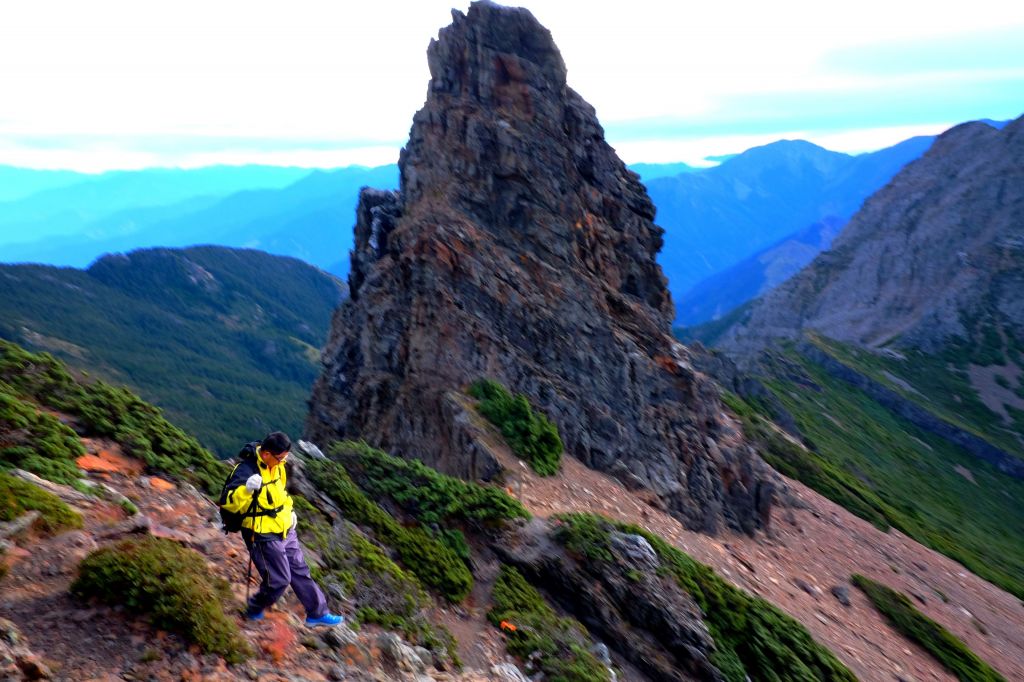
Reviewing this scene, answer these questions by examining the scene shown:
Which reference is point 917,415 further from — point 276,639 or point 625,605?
point 276,639

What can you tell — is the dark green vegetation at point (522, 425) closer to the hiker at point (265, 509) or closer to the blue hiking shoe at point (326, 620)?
the blue hiking shoe at point (326, 620)

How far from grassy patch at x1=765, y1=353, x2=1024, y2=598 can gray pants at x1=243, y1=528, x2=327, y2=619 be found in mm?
38511

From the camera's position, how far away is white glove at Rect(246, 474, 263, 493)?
8.47 metres

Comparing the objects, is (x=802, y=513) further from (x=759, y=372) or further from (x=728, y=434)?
(x=759, y=372)

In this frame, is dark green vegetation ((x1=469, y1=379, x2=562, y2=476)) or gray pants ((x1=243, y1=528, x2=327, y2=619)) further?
dark green vegetation ((x1=469, y1=379, x2=562, y2=476))

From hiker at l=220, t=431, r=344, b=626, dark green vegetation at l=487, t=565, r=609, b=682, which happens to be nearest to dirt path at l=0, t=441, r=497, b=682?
hiker at l=220, t=431, r=344, b=626

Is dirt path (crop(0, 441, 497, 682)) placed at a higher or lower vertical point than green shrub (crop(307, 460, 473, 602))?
higher

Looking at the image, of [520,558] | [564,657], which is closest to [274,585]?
[564,657]

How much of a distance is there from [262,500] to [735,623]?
44.1 feet

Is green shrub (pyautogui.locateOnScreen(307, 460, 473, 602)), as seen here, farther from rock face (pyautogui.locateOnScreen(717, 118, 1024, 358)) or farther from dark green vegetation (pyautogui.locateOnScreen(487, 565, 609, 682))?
rock face (pyautogui.locateOnScreen(717, 118, 1024, 358))

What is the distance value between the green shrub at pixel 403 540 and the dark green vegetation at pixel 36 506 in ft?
18.2

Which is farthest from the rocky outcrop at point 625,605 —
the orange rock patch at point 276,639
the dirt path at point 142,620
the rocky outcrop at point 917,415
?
the rocky outcrop at point 917,415

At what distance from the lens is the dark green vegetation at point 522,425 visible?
22.1m

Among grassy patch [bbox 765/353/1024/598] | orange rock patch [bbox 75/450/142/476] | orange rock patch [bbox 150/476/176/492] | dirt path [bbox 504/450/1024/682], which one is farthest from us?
grassy patch [bbox 765/353/1024/598]
